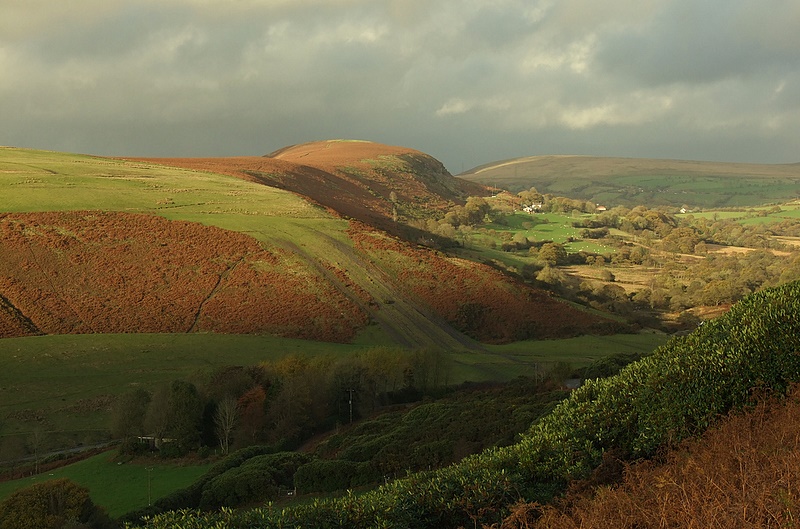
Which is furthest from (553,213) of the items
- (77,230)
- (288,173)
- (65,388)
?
(65,388)

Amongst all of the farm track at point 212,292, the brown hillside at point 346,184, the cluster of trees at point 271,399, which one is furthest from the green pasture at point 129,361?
the brown hillside at point 346,184

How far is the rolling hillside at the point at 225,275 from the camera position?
7050 centimetres

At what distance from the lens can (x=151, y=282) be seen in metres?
76.2

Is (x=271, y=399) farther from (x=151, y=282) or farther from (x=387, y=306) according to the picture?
(x=151, y=282)

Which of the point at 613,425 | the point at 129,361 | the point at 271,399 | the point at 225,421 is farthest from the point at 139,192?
the point at 613,425

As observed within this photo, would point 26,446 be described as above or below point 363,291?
below

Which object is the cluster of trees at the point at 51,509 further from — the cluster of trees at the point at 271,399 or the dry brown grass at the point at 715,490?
the dry brown grass at the point at 715,490

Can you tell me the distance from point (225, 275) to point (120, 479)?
42.0 metres

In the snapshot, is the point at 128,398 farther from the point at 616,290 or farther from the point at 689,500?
the point at 616,290

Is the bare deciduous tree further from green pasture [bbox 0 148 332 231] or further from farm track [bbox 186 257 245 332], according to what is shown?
green pasture [bbox 0 148 332 231]

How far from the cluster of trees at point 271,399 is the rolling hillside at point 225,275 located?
14.8 m

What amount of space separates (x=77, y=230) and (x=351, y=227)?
36744 millimetres

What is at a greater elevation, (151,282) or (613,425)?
(613,425)

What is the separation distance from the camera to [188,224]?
288 ft
